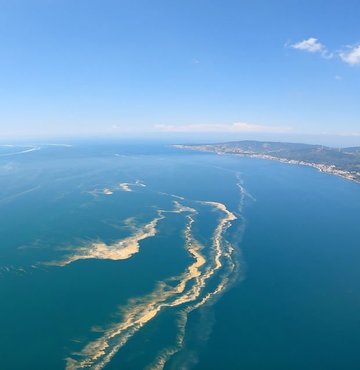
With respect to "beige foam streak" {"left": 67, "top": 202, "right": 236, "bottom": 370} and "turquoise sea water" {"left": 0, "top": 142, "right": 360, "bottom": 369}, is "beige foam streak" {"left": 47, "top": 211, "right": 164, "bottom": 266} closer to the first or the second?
"turquoise sea water" {"left": 0, "top": 142, "right": 360, "bottom": 369}

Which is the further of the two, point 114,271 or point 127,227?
point 127,227

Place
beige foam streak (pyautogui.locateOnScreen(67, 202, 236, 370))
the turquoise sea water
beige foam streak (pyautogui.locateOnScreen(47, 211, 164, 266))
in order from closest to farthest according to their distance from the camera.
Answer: beige foam streak (pyautogui.locateOnScreen(67, 202, 236, 370)) < the turquoise sea water < beige foam streak (pyautogui.locateOnScreen(47, 211, 164, 266))

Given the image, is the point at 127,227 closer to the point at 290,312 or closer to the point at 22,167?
the point at 290,312

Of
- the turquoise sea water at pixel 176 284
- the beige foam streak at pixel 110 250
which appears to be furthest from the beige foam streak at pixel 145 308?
the beige foam streak at pixel 110 250

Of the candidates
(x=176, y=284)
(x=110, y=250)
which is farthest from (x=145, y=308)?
(x=110, y=250)

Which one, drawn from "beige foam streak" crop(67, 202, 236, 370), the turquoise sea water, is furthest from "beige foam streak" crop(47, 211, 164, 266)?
"beige foam streak" crop(67, 202, 236, 370)

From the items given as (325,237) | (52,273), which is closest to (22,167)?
(52,273)

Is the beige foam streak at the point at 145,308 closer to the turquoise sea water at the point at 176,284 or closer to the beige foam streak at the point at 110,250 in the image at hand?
the turquoise sea water at the point at 176,284

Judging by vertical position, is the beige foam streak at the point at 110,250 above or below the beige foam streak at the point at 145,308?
above
